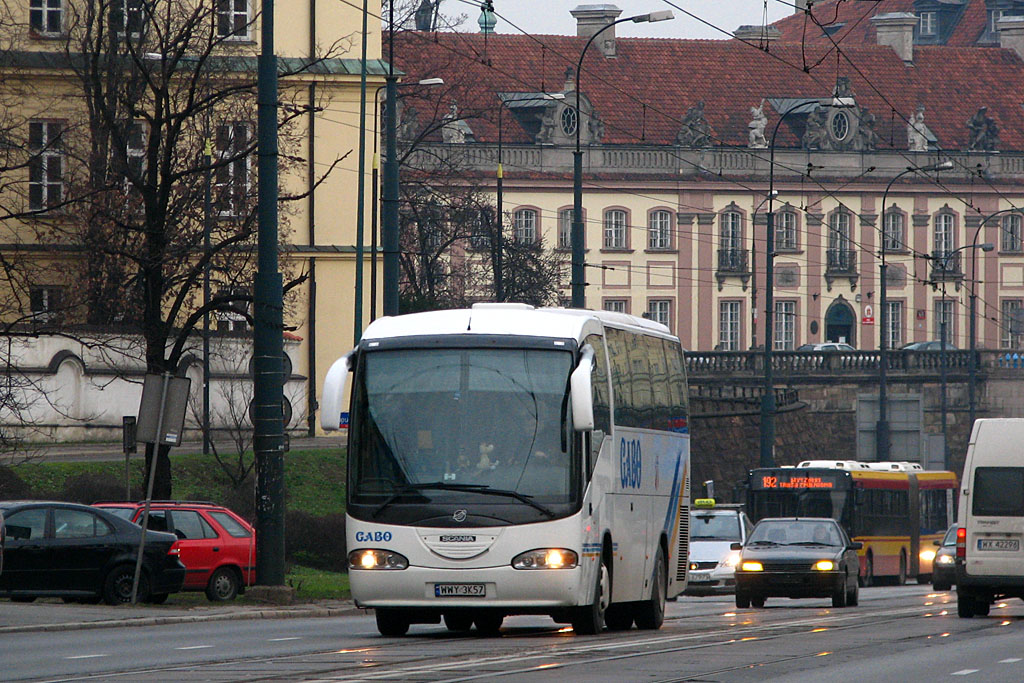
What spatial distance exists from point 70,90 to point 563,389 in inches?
1383

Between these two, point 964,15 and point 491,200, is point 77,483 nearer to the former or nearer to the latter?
point 491,200

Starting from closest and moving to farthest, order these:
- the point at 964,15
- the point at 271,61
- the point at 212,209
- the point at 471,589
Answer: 1. the point at 471,589
2. the point at 271,61
3. the point at 212,209
4. the point at 964,15

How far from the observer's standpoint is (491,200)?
288ft

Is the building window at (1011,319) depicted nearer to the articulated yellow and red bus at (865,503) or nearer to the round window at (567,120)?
the round window at (567,120)

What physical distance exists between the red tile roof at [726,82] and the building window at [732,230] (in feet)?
11.4

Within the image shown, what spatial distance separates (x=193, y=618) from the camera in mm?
22953

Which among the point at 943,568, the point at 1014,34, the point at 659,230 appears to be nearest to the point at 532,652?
the point at 943,568

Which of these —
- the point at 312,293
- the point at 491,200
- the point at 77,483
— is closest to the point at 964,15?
the point at 491,200

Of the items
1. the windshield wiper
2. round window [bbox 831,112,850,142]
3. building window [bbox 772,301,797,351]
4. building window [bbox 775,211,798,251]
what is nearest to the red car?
the windshield wiper

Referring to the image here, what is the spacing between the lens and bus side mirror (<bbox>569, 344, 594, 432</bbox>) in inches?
699

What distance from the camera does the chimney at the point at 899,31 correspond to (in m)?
102

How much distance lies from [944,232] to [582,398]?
83105 millimetres

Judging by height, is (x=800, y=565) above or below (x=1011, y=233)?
below

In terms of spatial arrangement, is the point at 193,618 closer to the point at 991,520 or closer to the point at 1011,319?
the point at 991,520
